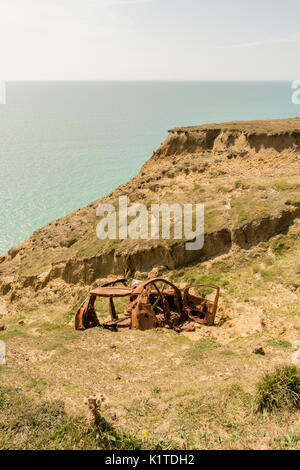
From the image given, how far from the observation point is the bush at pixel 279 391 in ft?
25.7

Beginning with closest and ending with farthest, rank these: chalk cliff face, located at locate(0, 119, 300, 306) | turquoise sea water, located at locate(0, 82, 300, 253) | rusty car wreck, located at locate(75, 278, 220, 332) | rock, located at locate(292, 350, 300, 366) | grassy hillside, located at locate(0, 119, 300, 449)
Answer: grassy hillside, located at locate(0, 119, 300, 449) < rock, located at locate(292, 350, 300, 366) < rusty car wreck, located at locate(75, 278, 220, 332) < chalk cliff face, located at locate(0, 119, 300, 306) < turquoise sea water, located at locate(0, 82, 300, 253)

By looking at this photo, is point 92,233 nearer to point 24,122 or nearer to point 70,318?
point 70,318

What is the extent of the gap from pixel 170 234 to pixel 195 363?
1111cm

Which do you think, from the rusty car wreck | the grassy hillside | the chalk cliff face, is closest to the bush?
the grassy hillside

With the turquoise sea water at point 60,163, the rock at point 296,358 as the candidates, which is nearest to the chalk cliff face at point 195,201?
the rock at point 296,358

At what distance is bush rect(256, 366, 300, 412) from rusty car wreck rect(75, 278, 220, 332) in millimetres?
6300

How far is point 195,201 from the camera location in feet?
79.4

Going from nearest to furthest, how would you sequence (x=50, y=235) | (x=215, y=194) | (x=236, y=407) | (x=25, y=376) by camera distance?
(x=236, y=407) → (x=25, y=376) → (x=215, y=194) → (x=50, y=235)

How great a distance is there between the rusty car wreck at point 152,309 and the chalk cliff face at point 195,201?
178 inches

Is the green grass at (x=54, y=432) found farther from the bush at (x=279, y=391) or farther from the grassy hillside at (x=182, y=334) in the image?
the bush at (x=279, y=391)

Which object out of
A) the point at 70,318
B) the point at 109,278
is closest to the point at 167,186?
the point at 109,278

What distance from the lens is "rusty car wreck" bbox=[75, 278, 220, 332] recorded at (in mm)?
14695

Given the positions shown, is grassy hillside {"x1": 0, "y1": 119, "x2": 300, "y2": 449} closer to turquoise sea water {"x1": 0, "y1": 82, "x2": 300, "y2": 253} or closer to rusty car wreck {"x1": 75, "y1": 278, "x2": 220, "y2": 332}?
rusty car wreck {"x1": 75, "y1": 278, "x2": 220, "y2": 332}

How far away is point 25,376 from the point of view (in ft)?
33.1
